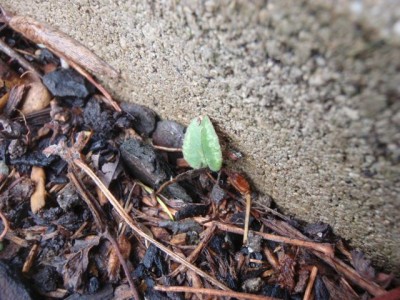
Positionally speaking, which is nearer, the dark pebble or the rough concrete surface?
the rough concrete surface

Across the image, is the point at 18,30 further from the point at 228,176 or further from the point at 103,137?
the point at 228,176

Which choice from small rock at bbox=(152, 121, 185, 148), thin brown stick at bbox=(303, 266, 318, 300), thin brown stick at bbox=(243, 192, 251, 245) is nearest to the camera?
thin brown stick at bbox=(303, 266, 318, 300)

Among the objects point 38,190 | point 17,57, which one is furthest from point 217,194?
point 17,57

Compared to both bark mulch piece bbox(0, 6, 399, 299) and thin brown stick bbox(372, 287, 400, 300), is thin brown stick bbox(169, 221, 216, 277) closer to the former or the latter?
bark mulch piece bbox(0, 6, 399, 299)

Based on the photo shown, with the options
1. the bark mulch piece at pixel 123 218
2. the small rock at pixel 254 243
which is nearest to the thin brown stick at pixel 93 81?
the bark mulch piece at pixel 123 218

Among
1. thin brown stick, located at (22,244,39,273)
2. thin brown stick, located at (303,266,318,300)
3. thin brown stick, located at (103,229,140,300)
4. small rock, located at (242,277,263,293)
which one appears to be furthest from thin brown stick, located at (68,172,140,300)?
thin brown stick, located at (303,266,318,300)

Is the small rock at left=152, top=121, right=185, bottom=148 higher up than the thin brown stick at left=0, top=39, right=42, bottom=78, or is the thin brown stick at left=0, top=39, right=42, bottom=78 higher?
the thin brown stick at left=0, top=39, right=42, bottom=78

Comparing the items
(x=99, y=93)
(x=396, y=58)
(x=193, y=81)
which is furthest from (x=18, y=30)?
(x=396, y=58)
